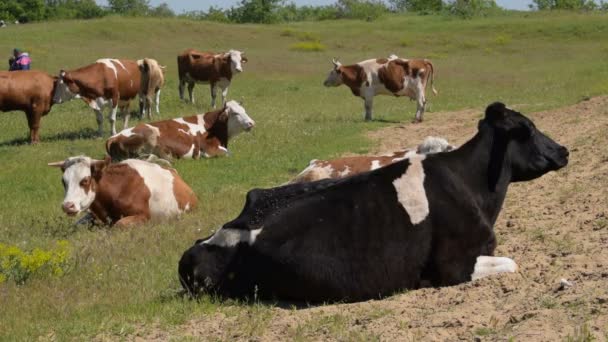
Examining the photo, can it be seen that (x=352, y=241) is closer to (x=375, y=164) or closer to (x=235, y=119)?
(x=375, y=164)

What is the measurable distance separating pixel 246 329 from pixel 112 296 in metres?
2.24

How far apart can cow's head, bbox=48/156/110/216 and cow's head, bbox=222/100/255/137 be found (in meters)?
7.86

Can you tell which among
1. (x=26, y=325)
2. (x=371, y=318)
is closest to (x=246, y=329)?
(x=371, y=318)

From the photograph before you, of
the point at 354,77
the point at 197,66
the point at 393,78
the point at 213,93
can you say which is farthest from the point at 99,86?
the point at 197,66

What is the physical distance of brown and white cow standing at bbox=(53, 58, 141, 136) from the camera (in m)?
23.2

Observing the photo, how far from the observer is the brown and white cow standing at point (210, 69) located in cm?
3195

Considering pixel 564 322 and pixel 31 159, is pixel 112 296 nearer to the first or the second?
pixel 564 322

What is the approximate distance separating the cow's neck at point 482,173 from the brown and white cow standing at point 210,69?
23.5m

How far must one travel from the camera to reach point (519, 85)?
36406 millimetres

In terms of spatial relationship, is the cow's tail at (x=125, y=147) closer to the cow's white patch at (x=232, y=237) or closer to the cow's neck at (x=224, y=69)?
the cow's white patch at (x=232, y=237)

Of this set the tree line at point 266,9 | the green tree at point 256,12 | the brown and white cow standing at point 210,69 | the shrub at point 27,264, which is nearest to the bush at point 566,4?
the tree line at point 266,9

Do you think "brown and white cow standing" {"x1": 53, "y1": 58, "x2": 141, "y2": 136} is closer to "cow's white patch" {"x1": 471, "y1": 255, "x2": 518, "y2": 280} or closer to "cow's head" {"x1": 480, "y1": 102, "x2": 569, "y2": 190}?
"cow's head" {"x1": 480, "y1": 102, "x2": 569, "y2": 190}

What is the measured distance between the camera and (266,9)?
325 feet

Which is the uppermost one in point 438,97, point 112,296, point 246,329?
point 246,329
